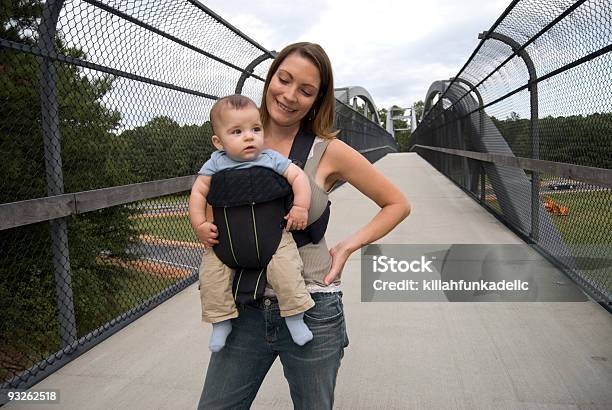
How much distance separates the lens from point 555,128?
4.71m

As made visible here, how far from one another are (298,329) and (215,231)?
34 cm

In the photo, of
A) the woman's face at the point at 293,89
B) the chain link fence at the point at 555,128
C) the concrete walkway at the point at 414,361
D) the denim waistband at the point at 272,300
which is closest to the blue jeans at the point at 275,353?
the denim waistband at the point at 272,300

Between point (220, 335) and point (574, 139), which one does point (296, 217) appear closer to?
point (220, 335)

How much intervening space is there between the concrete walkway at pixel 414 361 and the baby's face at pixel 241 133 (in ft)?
5.07

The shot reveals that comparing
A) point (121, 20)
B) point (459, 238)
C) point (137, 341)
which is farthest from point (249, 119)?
point (459, 238)

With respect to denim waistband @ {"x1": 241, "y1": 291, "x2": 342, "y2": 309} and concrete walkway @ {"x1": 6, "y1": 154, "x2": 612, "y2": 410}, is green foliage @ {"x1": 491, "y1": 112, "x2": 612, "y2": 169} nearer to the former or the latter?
concrete walkway @ {"x1": 6, "y1": 154, "x2": 612, "y2": 410}

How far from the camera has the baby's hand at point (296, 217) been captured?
1515 mm

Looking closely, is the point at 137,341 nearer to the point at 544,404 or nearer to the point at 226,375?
the point at 226,375

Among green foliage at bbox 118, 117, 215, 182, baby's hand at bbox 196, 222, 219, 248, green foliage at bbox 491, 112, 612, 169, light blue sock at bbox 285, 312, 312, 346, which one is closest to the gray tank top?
light blue sock at bbox 285, 312, 312, 346

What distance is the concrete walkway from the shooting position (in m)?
2.69

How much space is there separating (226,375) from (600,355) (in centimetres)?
229

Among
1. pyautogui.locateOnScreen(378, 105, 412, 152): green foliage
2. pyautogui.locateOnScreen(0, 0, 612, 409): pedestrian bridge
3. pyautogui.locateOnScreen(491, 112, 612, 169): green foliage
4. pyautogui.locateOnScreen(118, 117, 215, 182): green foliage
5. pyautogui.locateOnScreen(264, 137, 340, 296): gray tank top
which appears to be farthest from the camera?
pyautogui.locateOnScreen(378, 105, 412, 152): green foliage

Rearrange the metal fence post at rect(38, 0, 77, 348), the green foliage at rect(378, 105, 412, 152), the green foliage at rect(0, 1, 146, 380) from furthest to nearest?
the green foliage at rect(378, 105, 412, 152)
the green foliage at rect(0, 1, 146, 380)
the metal fence post at rect(38, 0, 77, 348)

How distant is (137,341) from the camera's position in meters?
3.50
